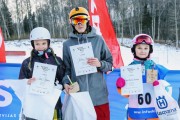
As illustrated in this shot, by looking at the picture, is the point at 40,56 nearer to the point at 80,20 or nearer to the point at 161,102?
the point at 80,20

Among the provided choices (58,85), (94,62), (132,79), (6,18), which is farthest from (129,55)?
(6,18)

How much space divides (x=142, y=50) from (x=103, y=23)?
3.30 m

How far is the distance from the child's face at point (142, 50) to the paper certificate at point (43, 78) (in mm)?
1034

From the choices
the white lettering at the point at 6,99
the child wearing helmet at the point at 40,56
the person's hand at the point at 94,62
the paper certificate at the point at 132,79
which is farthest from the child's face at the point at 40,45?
the white lettering at the point at 6,99

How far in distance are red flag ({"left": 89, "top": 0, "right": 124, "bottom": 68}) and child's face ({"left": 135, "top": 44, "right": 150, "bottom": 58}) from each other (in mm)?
3071

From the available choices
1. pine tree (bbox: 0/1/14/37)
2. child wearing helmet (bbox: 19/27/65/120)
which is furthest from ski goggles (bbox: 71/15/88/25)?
pine tree (bbox: 0/1/14/37)

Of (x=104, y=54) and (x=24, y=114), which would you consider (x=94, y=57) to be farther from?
(x=24, y=114)

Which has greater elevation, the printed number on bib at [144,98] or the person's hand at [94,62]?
the person's hand at [94,62]

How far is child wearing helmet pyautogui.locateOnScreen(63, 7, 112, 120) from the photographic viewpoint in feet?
11.1

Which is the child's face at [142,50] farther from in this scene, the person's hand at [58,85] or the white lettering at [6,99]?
the white lettering at [6,99]

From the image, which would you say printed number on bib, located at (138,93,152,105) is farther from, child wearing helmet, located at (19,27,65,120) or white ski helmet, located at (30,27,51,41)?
white ski helmet, located at (30,27,51,41)

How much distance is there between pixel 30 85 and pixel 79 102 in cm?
60

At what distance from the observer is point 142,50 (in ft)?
11.5

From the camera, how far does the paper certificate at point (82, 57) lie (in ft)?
10.8
